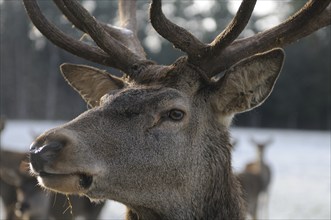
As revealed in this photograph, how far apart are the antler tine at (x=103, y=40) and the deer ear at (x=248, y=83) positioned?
0.64m

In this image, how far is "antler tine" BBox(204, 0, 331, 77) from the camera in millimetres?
4059

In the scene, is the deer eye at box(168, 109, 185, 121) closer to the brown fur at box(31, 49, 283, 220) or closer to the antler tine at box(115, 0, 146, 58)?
the brown fur at box(31, 49, 283, 220)

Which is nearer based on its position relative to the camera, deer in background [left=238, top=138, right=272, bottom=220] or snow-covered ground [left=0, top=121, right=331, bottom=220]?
snow-covered ground [left=0, top=121, right=331, bottom=220]

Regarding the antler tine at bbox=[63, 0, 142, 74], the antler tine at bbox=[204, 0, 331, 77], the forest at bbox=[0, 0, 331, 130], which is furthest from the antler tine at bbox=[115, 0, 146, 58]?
the forest at bbox=[0, 0, 331, 130]

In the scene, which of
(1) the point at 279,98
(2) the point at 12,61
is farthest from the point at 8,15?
(1) the point at 279,98

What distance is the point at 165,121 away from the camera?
373cm

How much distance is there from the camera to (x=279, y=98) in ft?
146

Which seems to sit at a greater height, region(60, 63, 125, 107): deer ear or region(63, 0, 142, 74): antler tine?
region(63, 0, 142, 74): antler tine

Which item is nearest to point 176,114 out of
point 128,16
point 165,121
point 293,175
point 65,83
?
point 165,121

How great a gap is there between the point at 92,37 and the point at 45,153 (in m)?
1.24

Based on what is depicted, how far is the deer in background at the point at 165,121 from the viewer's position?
338 cm

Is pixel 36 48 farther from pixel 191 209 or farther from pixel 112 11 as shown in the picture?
pixel 191 209

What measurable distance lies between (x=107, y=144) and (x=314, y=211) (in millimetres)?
9976

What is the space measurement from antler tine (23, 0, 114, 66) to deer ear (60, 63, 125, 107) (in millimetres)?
105
